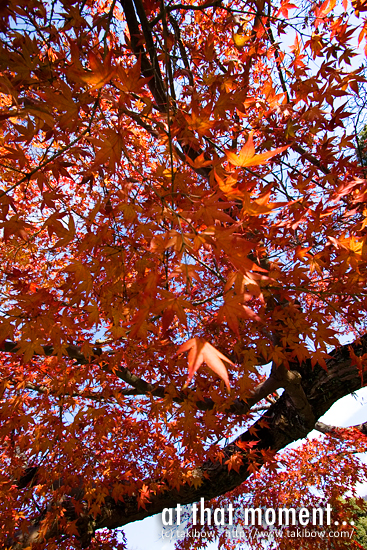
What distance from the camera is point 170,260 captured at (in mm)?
3363

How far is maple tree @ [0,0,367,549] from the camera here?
1.15 m

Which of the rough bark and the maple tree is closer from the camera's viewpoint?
the maple tree

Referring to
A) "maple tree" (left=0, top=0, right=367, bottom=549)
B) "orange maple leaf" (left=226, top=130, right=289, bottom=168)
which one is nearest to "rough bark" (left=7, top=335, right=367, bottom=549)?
"maple tree" (left=0, top=0, right=367, bottom=549)

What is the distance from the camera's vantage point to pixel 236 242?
975 millimetres

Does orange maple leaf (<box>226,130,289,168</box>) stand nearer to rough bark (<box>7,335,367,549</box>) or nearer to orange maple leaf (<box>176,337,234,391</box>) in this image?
orange maple leaf (<box>176,337,234,391</box>)

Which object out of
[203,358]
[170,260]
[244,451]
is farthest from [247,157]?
[244,451]

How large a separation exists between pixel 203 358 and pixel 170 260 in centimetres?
264

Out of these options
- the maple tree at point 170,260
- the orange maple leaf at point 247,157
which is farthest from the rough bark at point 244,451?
the orange maple leaf at point 247,157

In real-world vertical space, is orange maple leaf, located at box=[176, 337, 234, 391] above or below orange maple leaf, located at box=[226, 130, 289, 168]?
below

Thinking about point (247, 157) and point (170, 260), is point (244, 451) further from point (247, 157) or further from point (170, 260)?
point (247, 157)

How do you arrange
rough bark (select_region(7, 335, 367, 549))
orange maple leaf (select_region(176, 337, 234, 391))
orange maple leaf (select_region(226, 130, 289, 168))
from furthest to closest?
rough bark (select_region(7, 335, 367, 549))
orange maple leaf (select_region(226, 130, 289, 168))
orange maple leaf (select_region(176, 337, 234, 391))

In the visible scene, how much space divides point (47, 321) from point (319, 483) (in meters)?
6.19

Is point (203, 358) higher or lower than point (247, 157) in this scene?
lower

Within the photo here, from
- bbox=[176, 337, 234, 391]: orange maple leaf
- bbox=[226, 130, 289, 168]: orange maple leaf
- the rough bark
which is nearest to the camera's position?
bbox=[176, 337, 234, 391]: orange maple leaf
